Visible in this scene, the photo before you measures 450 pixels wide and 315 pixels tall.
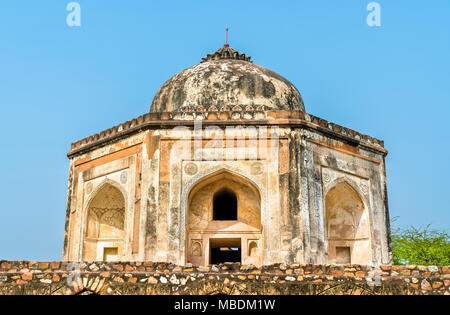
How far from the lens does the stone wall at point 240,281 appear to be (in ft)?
18.8

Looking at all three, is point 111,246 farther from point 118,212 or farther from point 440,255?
point 440,255

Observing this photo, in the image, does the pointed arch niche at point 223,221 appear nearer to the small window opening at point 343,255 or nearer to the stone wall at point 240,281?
the small window opening at point 343,255

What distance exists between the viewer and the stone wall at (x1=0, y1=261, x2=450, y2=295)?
18.8 feet

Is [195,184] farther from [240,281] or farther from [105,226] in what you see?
[240,281]

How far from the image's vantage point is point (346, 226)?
10.8 meters

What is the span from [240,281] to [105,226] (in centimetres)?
A: 593

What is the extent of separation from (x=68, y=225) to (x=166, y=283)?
586cm

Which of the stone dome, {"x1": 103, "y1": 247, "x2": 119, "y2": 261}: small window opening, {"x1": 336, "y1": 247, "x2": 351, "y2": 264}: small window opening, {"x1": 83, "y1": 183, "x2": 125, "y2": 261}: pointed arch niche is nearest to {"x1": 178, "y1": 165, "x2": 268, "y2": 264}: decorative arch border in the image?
the stone dome

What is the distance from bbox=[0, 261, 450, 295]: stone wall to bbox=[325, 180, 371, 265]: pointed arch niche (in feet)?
14.6

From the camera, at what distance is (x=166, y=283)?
19.0ft

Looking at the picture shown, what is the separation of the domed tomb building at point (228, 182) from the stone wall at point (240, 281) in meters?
3.12

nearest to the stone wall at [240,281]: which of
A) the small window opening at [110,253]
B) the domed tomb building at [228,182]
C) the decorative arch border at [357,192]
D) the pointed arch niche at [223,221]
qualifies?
the domed tomb building at [228,182]

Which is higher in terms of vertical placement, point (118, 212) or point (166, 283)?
point (118, 212)
